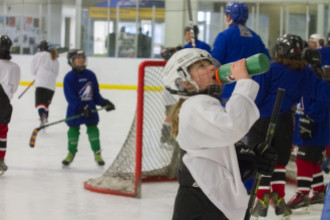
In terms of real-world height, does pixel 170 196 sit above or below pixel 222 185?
below

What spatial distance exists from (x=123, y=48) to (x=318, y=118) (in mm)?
10458

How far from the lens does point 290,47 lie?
11.7 ft

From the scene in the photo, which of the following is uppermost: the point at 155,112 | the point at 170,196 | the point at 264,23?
the point at 264,23

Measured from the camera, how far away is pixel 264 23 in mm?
14508

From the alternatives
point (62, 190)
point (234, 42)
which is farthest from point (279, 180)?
point (62, 190)

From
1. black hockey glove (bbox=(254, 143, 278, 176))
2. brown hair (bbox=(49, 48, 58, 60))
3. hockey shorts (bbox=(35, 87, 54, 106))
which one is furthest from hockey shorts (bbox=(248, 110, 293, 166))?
brown hair (bbox=(49, 48, 58, 60))

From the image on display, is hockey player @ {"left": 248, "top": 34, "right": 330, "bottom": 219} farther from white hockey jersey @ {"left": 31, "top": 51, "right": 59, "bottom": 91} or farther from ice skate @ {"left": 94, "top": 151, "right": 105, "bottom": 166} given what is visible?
white hockey jersey @ {"left": 31, "top": 51, "right": 59, "bottom": 91}

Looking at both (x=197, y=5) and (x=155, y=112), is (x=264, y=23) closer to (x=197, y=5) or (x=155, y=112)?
(x=197, y=5)

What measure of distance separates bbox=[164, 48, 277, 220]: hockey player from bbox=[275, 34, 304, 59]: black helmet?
5.35ft

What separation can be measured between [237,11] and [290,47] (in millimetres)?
443

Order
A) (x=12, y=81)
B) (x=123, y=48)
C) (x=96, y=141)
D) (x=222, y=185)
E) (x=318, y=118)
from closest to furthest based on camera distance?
(x=222, y=185) → (x=318, y=118) → (x=12, y=81) → (x=96, y=141) → (x=123, y=48)

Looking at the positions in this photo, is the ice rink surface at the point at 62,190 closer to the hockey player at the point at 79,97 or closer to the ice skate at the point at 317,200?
the ice skate at the point at 317,200

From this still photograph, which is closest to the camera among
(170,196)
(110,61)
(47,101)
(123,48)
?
(170,196)

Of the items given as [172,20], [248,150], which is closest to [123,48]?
[172,20]
